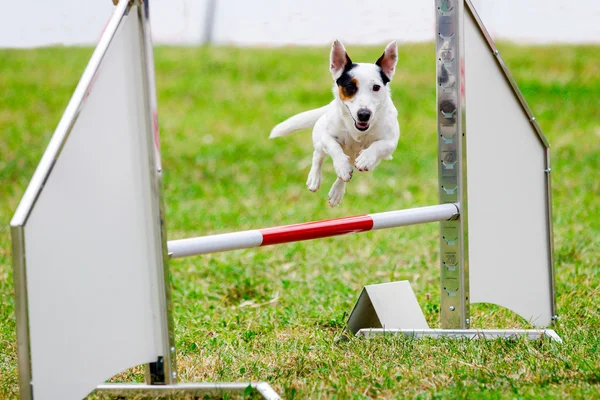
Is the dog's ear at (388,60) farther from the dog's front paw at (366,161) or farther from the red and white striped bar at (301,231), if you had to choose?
the red and white striped bar at (301,231)

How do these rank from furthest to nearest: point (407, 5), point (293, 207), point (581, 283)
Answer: point (293, 207) < point (581, 283) < point (407, 5)

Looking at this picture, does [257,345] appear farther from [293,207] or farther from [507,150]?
[293,207]

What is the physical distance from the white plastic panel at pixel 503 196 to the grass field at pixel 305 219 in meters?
Answer: 0.24

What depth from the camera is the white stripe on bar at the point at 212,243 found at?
2.61 metres

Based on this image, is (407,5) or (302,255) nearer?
(407,5)

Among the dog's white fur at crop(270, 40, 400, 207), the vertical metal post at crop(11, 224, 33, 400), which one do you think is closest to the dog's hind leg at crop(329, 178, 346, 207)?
the dog's white fur at crop(270, 40, 400, 207)

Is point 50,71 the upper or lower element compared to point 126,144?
upper

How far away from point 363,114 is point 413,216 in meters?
0.50

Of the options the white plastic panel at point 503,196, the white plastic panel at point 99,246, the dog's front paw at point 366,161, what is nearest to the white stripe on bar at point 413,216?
the white plastic panel at point 503,196

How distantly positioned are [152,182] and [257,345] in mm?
990

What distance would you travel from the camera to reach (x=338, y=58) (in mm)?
2816

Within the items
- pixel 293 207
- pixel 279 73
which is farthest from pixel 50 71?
pixel 293 207

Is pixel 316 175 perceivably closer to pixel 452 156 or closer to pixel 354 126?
pixel 354 126

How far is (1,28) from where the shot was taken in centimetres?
291
